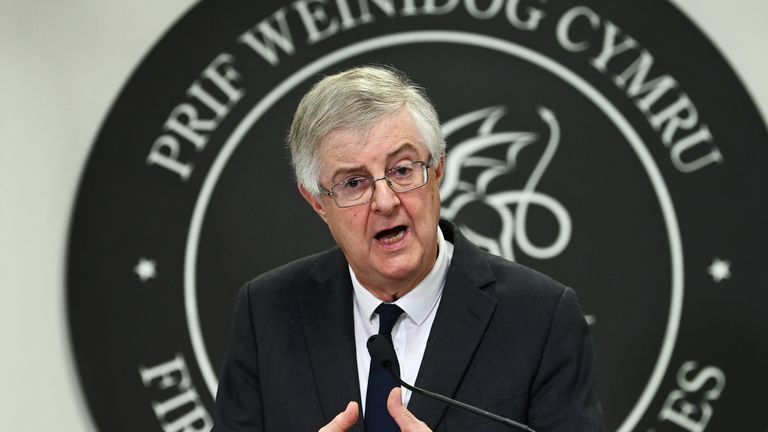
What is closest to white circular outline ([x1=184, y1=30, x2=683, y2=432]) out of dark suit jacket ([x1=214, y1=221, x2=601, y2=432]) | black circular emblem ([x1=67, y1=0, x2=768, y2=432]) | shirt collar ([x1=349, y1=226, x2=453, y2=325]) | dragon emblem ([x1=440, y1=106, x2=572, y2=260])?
black circular emblem ([x1=67, y1=0, x2=768, y2=432])

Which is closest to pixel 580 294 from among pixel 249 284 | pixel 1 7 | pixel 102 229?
pixel 249 284

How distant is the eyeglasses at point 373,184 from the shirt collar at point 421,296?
0.24 metres

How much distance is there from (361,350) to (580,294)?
1365 mm

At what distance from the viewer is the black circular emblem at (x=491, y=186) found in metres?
3.28

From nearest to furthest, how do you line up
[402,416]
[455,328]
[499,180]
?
[402,416]
[455,328]
[499,180]

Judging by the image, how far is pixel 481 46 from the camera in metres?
3.38

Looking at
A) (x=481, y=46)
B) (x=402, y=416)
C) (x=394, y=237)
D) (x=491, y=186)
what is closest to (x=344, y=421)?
(x=402, y=416)

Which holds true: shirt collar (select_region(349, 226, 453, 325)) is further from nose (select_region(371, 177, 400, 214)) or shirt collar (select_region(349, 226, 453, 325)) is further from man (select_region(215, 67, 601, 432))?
nose (select_region(371, 177, 400, 214))

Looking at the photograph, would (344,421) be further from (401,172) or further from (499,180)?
(499,180)

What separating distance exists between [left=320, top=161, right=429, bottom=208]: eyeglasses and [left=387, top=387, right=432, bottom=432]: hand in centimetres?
42

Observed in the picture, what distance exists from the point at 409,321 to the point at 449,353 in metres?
0.17

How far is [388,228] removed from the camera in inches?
80.3

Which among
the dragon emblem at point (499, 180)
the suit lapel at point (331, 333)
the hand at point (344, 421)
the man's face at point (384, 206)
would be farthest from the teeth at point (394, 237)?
the dragon emblem at point (499, 180)

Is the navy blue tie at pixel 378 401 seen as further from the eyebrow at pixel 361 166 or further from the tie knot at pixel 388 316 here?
the eyebrow at pixel 361 166
